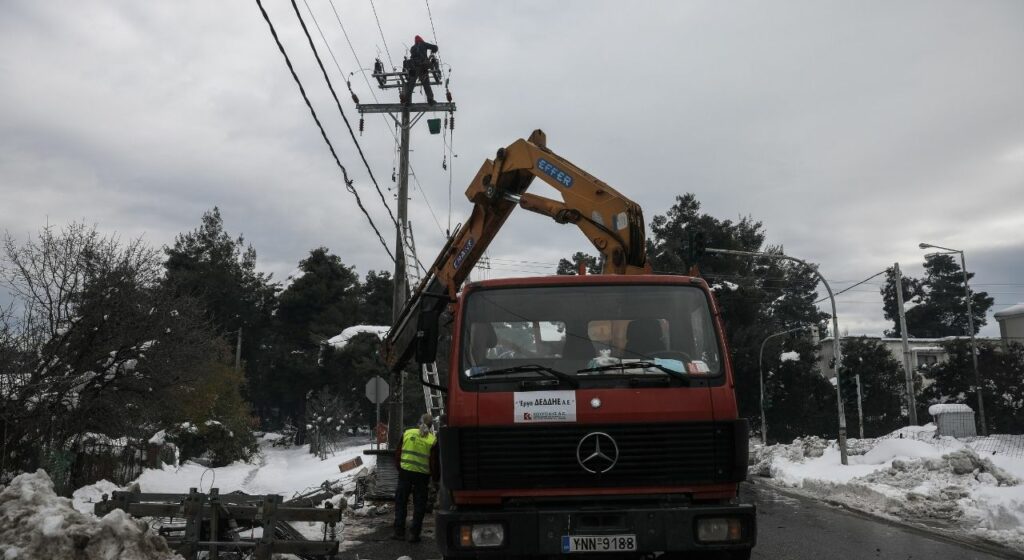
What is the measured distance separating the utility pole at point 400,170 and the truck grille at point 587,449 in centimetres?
1282

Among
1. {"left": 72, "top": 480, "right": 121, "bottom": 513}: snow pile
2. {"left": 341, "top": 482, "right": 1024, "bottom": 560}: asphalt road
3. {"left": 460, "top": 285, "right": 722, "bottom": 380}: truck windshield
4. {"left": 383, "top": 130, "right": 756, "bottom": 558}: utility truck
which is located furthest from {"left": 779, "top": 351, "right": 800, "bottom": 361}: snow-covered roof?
{"left": 383, "top": 130, "right": 756, "bottom": 558}: utility truck

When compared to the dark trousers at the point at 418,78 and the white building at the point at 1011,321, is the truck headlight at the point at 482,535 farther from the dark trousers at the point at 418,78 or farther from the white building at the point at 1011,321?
the white building at the point at 1011,321

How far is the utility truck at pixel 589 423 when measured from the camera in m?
5.14

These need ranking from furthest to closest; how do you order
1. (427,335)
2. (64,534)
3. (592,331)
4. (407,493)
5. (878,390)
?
(878,390) < (407,493) < (427,335) < (592,331) < (64,534)

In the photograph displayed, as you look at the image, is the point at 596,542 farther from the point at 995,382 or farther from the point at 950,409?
the point at 995,382

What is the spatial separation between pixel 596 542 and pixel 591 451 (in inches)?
23.1

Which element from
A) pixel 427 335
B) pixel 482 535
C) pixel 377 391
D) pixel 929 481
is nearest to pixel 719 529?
pixel 482 535

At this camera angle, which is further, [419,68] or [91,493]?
[419,68]

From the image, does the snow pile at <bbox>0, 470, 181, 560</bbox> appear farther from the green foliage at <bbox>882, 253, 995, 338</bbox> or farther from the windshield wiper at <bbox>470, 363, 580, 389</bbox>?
the green foliage at <bbox>882, 253, 995, 338</bbox>

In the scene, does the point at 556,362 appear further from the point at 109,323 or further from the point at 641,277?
the point at 109,323

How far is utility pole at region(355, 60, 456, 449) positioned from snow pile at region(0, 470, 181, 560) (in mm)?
11799

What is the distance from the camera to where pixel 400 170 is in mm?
19812

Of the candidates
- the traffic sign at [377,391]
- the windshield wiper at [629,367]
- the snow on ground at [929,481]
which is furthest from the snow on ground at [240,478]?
the windshield wiper at [629,367]

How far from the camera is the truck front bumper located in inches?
201
